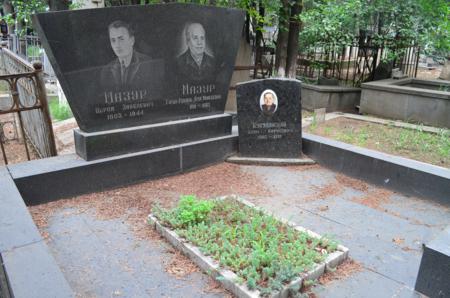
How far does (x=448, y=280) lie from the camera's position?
257 cm

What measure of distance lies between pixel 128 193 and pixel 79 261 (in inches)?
54.3

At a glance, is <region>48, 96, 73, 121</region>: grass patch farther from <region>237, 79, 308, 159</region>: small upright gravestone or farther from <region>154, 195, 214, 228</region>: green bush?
<region>154, 195, 214, 228</region>: green bush

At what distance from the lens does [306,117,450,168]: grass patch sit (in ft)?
20.2

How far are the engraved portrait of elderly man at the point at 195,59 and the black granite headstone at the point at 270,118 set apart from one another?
0.50 metres

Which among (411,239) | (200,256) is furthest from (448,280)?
(200,256)

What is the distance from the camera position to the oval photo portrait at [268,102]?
212 inches

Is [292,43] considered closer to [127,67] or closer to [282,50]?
[282,50]

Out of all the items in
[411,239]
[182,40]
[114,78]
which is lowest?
[411,239]

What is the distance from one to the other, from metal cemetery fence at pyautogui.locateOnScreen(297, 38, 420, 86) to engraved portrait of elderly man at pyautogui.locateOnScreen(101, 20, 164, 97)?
716cm

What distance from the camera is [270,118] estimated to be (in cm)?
546

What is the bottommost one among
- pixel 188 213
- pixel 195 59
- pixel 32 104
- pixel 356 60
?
pixel 188 213

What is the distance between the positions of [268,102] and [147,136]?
1.71m

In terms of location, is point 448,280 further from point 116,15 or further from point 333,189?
point 116,15

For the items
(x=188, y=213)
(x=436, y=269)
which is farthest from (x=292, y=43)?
(x=436, y=269)
